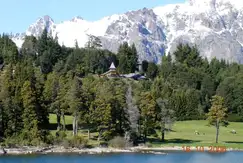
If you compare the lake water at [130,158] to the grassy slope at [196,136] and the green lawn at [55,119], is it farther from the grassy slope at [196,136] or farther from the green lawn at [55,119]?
the green lawn at [55,119]

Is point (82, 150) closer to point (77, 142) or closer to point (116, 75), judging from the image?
point (77, 142)

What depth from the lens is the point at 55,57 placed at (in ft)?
530

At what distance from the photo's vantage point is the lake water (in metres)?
75.1

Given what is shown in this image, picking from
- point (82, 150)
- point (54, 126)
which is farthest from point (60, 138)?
point (54, 126)

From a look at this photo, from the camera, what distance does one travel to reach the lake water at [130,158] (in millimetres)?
75075

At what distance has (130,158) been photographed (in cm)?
7875

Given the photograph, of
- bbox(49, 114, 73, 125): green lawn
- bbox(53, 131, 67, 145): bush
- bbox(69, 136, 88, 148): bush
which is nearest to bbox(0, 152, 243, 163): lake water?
bbox(69, 136, 88, 148): bush

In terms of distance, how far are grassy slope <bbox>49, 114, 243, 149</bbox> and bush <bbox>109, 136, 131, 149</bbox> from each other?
3.00 metres

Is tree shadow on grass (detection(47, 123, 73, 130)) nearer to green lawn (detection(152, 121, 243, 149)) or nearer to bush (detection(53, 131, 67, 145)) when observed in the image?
bush (detection(53, 131, 67, 145))

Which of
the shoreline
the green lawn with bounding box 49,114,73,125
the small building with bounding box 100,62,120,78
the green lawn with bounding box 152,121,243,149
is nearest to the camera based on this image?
the shoreline

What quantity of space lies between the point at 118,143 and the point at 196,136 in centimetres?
2349

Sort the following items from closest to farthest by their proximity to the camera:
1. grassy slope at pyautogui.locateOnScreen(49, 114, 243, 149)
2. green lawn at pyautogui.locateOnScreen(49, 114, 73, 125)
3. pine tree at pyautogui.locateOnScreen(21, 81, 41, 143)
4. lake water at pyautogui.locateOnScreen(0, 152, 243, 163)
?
Answer: lake water at pyautogui.locateOnScreen(0, 152, 243, 163) < pine tree at pyautogui.locateOnScreen(21, 81, 41, 143) < grassy slope at pyautogui.locateOnScreen(49, 114, 243, 149) < green lawn at pyautogui.locateOnScreen(49, 114, 73, 125)

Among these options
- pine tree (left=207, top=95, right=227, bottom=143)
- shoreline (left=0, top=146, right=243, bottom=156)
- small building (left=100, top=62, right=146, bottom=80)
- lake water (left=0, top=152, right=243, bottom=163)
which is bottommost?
lake water (left=0, top=152, right=243, bottom=163)

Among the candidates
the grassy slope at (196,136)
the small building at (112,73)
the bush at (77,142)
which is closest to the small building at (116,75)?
the small building at (112,73)
